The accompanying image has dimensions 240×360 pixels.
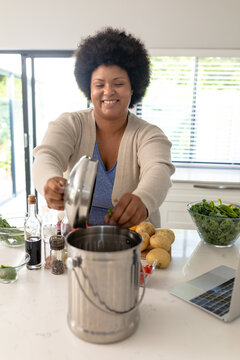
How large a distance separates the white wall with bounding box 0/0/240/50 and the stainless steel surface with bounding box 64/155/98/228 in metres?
2.60

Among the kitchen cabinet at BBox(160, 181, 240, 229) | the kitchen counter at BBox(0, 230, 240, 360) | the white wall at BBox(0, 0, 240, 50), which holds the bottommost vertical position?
the kitchen cabinet at BBox(160, 181, 240, 229)

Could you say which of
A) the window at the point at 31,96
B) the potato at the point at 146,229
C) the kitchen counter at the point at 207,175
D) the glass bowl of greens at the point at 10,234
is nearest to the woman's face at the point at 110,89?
the potato at the point at 146,229

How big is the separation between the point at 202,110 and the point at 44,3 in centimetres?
181

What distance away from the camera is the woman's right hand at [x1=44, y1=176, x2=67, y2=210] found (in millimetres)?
927

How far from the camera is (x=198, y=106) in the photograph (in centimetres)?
319

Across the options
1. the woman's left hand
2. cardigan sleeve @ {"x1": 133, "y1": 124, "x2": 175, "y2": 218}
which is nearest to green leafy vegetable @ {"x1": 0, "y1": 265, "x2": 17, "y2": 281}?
the woman's left hand

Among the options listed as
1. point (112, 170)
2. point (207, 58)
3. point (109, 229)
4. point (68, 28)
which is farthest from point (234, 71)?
point (109, 229)

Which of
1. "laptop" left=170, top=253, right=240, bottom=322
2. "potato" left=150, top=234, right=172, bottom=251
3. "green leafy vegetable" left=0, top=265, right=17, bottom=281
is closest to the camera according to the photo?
"laptop" left=170, top=253, right=240, bottom=322

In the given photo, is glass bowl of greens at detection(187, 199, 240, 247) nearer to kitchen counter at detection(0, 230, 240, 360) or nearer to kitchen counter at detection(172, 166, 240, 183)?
kitchen counter at detection(0, 230, 240, 360)

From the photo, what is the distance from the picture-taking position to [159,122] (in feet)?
10.8

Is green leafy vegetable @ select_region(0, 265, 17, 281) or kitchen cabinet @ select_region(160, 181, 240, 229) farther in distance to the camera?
kitchen cabinet @ select_region(160, 181, 240, 229)

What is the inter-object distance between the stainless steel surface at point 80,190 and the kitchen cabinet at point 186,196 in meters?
2.07

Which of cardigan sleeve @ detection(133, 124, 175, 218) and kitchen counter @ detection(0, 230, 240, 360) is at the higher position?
cardigan sleeve @ detection(133, 124, 175, 218)

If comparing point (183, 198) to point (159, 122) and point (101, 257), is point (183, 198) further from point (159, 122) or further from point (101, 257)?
point (101, 257)
